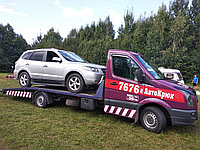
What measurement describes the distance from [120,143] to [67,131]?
1.48m

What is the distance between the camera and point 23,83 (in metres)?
7.09

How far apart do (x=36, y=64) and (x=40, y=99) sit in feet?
4.75

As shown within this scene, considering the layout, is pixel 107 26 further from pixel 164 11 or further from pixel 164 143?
pixel 164 143

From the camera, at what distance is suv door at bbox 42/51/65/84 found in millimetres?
6223

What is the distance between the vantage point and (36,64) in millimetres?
6719

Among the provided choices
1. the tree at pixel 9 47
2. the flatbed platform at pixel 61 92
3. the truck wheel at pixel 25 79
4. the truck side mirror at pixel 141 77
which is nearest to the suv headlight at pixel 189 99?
the truck side mirror at pixel 141 77

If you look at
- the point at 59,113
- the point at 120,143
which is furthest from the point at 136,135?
the point at 59,113

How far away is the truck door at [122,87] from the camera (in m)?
4.83

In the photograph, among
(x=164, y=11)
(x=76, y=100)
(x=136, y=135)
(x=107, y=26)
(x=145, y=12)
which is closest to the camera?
(x=136, y=135)

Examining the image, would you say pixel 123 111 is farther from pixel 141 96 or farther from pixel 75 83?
pixel 75 83

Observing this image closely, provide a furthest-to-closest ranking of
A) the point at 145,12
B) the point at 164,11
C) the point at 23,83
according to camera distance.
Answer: the point at 145,12
the point at 164,11
the point at 23,83

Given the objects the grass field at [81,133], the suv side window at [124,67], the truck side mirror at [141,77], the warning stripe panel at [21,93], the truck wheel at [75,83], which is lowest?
the grass field at [81,133]

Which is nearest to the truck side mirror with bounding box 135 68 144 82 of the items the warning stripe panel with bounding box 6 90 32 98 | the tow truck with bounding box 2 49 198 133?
the tow truck with bounding box 2 49 198 133

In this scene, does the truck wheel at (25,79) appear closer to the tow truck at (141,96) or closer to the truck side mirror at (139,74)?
the tow truck at (141,96)
